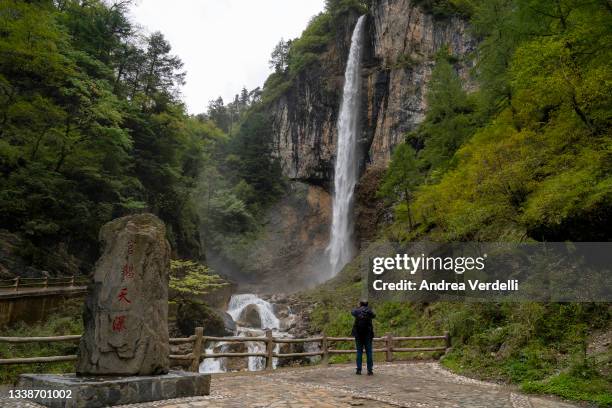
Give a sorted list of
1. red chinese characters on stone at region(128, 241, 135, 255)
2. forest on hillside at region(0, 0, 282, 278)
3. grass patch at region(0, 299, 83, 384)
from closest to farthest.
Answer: red chinese characters on stone at region(128, 241, 135, 255), grass patch at region(0, 299, 83, 384), forest on hillside at region(0, 0, 282, 278)

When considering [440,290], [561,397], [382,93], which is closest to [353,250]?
[382,93]

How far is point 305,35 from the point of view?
48.1 m

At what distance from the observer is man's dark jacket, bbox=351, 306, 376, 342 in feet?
28.3

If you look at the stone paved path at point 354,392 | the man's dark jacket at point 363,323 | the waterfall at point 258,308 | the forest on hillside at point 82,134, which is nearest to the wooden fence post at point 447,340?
the stone paved path at point 354,392

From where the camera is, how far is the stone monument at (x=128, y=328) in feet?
19.5

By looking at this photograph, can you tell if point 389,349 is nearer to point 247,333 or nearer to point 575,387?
point 575,387

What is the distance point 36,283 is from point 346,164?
28.3 meters

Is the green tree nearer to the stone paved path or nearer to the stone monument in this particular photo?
the stone paved path

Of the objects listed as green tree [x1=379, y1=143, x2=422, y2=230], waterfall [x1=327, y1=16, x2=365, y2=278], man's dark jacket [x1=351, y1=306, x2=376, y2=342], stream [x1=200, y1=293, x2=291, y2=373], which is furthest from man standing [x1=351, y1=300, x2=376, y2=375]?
waterfall [x1=327, y1=16, x2=365, y2=278]

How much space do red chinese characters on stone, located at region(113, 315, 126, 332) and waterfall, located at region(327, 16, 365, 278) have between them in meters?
29.9

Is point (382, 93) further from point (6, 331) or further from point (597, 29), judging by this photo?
point (6, 331)

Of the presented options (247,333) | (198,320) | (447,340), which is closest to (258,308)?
(247,333)

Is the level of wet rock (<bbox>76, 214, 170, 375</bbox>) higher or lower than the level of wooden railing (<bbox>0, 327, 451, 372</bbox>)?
higher

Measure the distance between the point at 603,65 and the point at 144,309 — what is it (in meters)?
11.0
